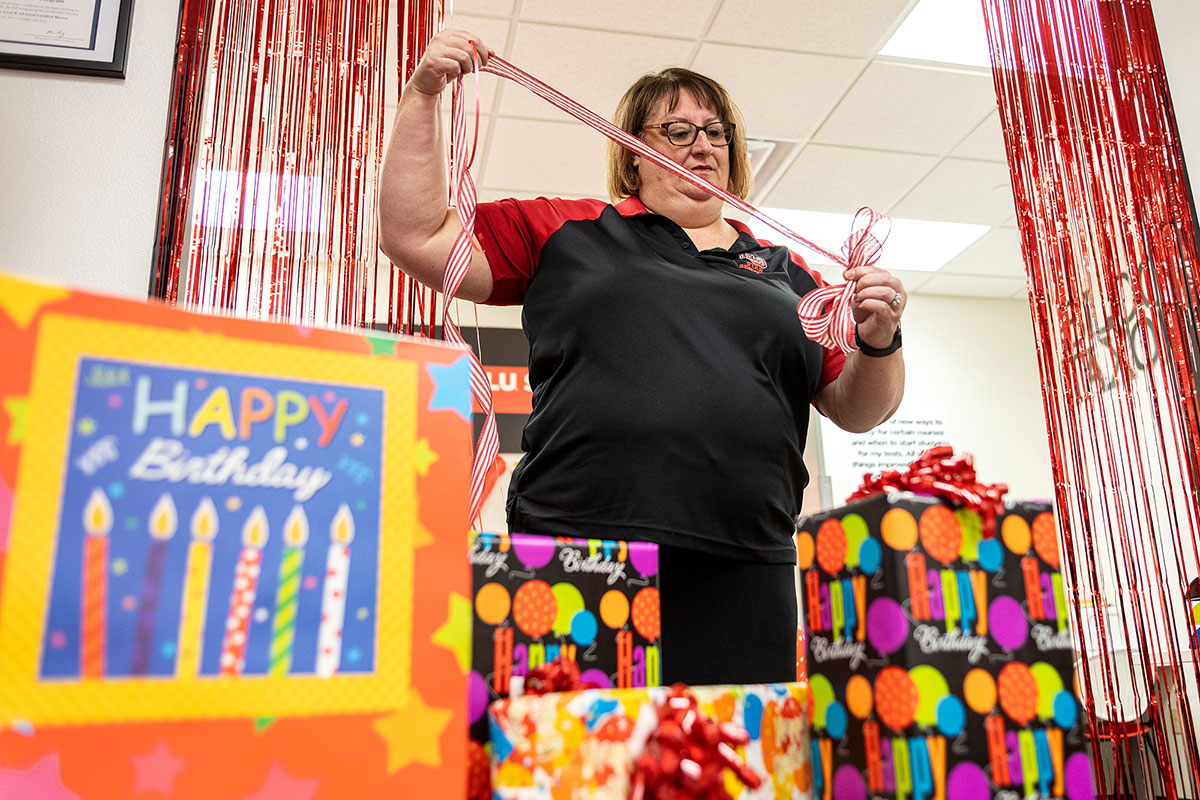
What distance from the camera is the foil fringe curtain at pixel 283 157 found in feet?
5.53

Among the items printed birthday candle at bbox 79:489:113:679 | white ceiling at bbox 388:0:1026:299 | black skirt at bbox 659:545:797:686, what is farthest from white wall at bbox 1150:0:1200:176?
printed birthday candle at bbox 79:489:113:679

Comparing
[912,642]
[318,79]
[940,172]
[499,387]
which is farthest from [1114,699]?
[499,387]

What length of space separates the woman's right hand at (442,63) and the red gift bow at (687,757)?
67cm

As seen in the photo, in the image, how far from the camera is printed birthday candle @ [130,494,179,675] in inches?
14.3

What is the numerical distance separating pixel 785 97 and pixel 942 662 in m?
3.27

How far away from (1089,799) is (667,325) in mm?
601

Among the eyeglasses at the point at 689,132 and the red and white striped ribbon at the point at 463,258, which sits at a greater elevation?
the eyeglasses at the point at 689,132

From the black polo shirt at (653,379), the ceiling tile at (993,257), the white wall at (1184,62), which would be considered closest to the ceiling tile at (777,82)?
the white wall at (1184,62)

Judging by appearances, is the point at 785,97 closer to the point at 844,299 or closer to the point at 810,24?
the point at 810,24

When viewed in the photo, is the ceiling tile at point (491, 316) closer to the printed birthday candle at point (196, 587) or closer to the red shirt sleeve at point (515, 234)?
the red shirt sleeve at point (515, 234)

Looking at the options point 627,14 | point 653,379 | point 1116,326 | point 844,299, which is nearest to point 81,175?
point 653,379

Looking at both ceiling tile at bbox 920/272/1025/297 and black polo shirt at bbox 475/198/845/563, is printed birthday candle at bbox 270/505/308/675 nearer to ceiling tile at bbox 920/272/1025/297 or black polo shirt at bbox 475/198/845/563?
black polo shirt at bbox 475/198/845/563

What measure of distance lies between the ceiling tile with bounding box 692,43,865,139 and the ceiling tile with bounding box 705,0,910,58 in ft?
0.17

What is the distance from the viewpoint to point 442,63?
0.90m
